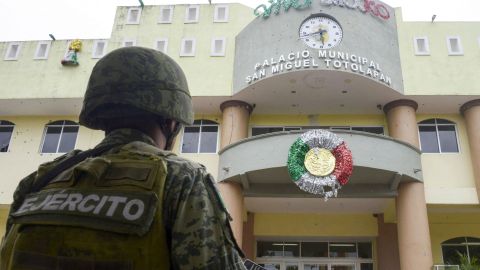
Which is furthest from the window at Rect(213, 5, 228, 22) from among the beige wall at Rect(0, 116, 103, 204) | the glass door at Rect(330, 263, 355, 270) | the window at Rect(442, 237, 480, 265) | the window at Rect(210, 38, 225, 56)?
the window at Rect(442, 237, 480, 265)

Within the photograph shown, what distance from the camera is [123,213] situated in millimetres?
1362

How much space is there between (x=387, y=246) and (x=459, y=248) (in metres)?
2.48

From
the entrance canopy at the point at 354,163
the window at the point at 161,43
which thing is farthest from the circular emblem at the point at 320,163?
the window at the point at 161,43

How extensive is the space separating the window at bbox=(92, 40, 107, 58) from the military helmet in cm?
1497

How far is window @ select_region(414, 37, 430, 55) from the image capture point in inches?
574

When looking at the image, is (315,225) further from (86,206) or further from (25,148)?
(86,206)

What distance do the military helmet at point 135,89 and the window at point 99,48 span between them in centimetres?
1497

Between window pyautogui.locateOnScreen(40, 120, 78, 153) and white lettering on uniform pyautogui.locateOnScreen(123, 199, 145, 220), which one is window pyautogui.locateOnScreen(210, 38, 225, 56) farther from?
white lettering on uniform pyautogui.locateOnScreen(123, 199, 145, 220)

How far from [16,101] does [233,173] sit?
28.8ft

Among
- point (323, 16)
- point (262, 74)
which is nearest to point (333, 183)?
point (262, 74)

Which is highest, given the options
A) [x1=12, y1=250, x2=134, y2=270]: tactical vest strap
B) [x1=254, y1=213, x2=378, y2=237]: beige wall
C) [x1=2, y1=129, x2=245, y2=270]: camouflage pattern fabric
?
[x1=254, y1=213, x2=378, y2=237]: beige wall

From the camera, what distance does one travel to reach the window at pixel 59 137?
16125 mm

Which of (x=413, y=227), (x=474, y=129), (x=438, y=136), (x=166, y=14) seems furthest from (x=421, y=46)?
(x=166, y=14)

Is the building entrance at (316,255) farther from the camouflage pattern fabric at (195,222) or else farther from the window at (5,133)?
the camouflage pattern fabric at (195,222)
